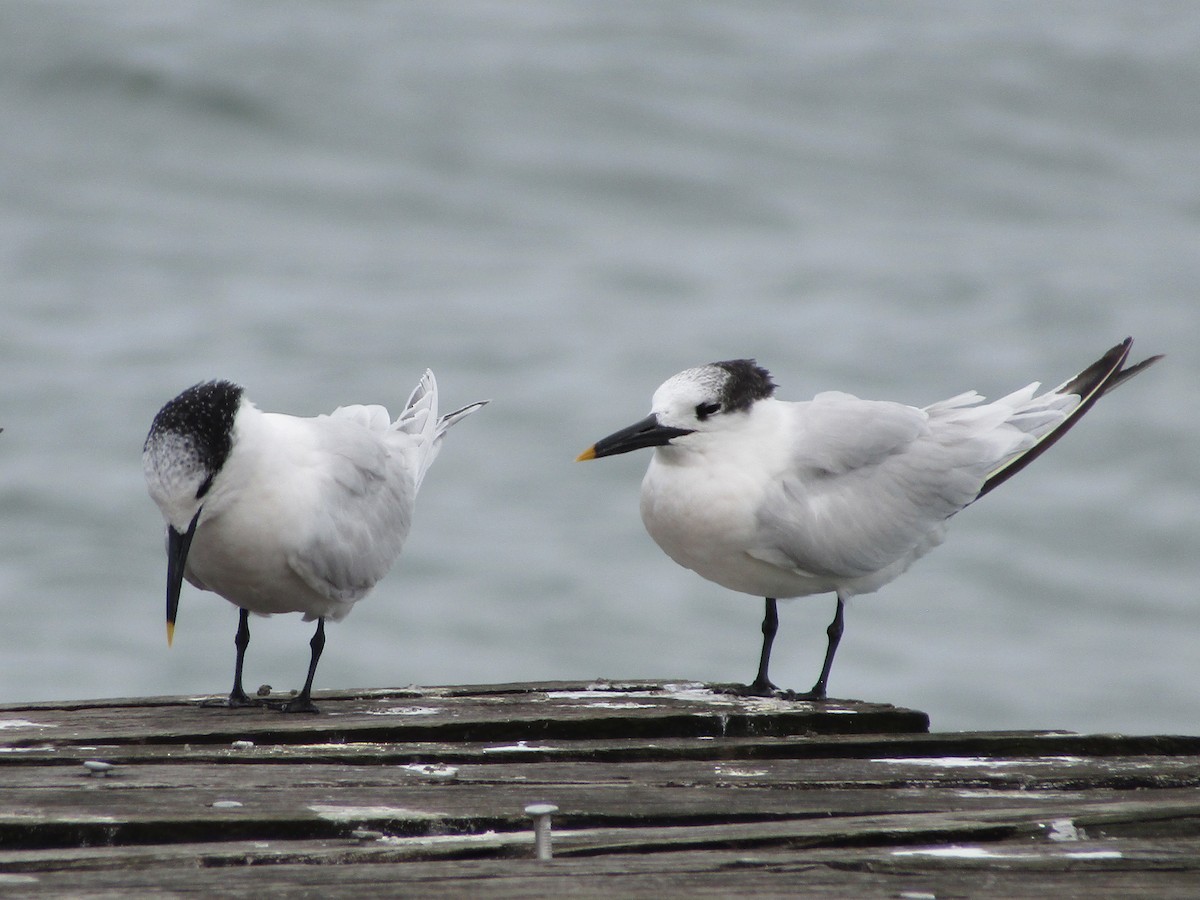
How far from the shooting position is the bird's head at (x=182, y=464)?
3.80 metres

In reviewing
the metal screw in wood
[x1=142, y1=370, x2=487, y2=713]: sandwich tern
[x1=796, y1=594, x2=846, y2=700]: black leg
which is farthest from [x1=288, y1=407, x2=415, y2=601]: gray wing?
the metal screw in wood

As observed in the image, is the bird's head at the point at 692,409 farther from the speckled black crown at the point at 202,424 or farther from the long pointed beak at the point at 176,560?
the long pointed beak at the point at 176,560

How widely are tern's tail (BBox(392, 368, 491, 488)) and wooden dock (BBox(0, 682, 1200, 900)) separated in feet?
4.46

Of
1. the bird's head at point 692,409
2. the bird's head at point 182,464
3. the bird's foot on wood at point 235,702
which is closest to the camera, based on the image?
the bird's head at point 182,464

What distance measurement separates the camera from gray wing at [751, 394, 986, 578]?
442cm

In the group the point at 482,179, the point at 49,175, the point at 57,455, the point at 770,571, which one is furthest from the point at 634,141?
the point at 770,571

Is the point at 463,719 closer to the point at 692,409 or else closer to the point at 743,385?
the point at 692,409

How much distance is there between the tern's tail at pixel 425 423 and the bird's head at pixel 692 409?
3.22 feet

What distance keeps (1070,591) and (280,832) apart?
967 cm

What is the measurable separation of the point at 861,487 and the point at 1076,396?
0.89 metres

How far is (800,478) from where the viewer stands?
4.55 metres

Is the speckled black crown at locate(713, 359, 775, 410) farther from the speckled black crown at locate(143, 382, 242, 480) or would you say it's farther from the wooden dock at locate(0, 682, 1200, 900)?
the speckled black crown at locate(143, 382, 242, 480)

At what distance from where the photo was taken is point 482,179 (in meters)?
16.3

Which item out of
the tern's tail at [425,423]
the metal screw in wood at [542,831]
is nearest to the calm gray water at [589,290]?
the tern's tail at [425,423]
